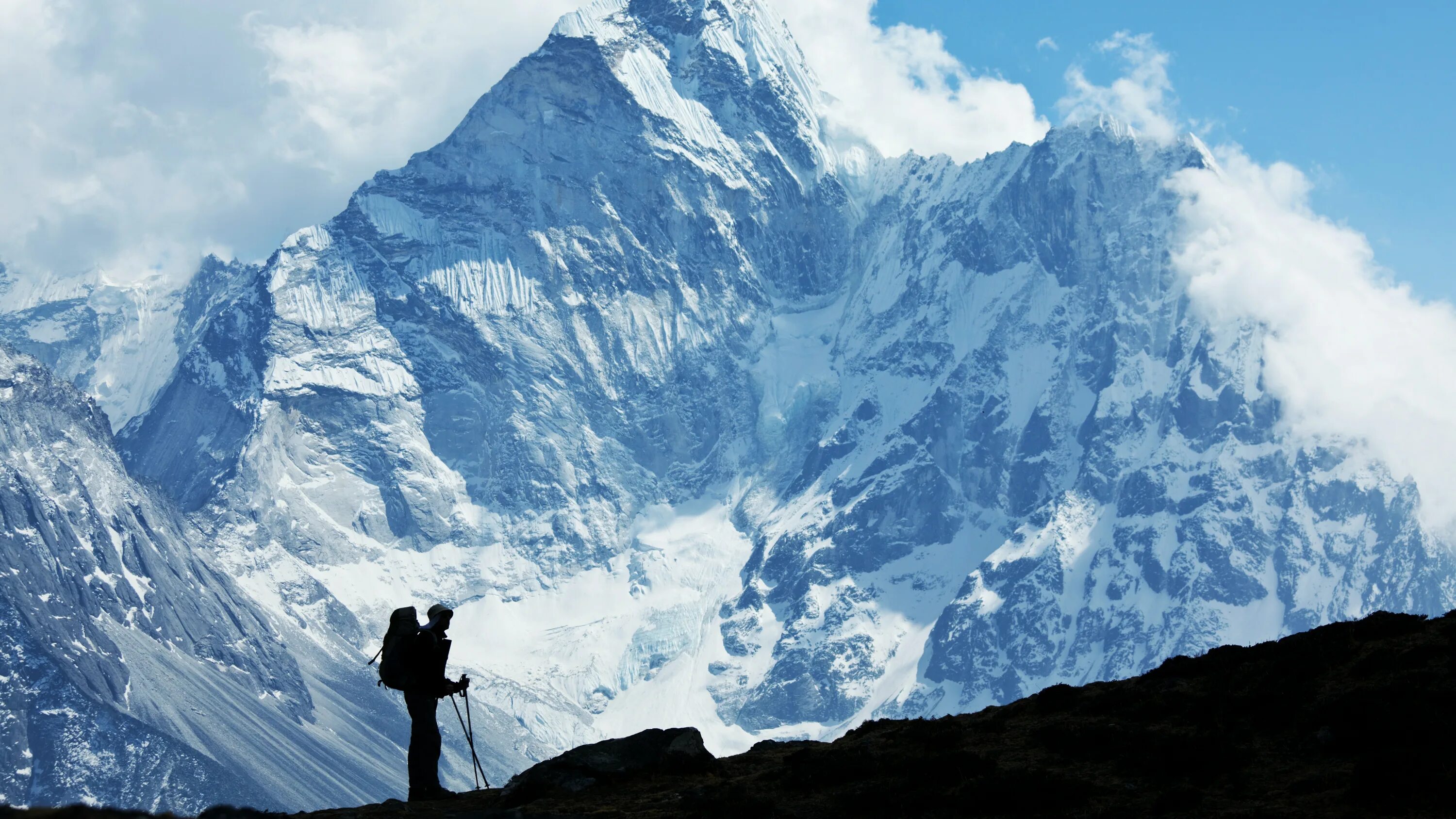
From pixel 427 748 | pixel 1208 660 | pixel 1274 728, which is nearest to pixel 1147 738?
pixel 1274 728

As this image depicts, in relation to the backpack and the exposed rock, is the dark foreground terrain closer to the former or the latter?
the exposed rock

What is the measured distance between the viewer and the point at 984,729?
113 feet

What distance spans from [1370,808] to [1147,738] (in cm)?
590

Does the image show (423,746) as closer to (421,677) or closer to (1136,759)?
(421,677)

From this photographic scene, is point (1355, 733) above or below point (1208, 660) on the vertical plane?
below

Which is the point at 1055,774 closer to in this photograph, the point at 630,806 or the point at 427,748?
the point at 630,806

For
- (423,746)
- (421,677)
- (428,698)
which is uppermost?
(421,677)

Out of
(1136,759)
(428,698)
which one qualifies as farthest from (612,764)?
(1136,759)

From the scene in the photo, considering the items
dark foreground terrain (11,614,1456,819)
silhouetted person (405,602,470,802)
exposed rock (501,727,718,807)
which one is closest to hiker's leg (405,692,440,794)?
silhouetted person (405,602,470,802)

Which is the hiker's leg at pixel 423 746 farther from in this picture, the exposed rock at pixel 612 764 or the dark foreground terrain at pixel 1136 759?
the exposed rock at pixel 612 764

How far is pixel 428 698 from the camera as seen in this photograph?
106ft

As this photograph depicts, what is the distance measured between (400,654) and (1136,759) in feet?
43.5

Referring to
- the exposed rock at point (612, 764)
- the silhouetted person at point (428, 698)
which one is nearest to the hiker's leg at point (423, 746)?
the silhouetted person at point (428, 698)

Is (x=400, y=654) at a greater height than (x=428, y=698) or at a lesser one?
greater
